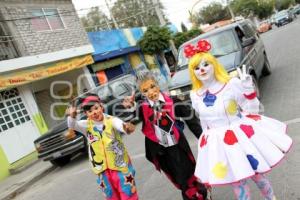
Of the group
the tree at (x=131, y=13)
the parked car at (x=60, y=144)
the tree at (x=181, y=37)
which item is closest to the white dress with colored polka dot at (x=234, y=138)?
the parked car at (x=60, y=144)

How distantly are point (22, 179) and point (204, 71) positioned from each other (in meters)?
8.80

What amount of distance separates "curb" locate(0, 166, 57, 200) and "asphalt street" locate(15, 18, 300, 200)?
7.1 inches

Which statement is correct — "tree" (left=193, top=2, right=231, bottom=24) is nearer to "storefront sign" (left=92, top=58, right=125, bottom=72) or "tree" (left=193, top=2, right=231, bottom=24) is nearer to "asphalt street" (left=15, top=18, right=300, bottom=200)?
"storefront sign" (left=92, top=58, right=125, bottom=72)

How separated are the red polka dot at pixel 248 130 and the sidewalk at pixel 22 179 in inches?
298

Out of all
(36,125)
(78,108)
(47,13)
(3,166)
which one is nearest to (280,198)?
(78,108)

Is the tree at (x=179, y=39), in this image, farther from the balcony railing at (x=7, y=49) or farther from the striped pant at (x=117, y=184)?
the striped pant at (x=117, y=184)

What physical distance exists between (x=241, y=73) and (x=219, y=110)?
0.38 metres

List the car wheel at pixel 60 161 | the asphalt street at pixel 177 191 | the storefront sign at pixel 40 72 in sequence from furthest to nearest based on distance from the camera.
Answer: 1. the storefront sign at pixel 40 72
2. the car wheel at pixel 60 161
3. the asphalt street at pixel 177 191

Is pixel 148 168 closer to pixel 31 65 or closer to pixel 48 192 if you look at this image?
pixel 48 192

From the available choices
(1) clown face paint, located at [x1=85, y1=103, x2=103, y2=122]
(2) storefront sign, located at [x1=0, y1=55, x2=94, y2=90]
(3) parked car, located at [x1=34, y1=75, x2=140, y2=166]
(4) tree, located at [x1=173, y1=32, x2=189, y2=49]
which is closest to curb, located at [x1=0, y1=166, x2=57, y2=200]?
(3) parked car, located at [x1=34, y1=75, x2=140, y2=166]

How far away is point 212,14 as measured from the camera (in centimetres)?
9025

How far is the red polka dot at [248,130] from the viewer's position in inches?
133

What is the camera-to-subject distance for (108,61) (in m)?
22.5

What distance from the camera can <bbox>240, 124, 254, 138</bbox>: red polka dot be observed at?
133 inches
